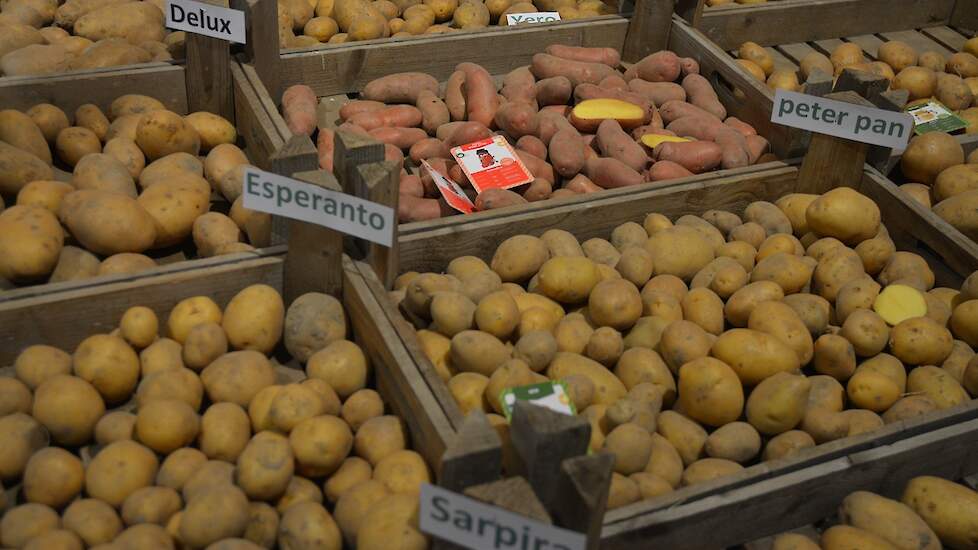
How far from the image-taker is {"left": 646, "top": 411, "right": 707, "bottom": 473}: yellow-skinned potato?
168cm

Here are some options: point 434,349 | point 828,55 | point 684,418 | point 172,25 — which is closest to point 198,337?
point 434,349

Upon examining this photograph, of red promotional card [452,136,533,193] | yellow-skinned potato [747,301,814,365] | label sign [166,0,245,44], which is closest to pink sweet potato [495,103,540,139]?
red promotional card [452,136,533,193]

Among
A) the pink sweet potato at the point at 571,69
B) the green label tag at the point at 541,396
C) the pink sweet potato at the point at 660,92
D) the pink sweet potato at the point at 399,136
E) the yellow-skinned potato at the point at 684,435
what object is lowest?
the yellow-skinned potato at the point at 684,435

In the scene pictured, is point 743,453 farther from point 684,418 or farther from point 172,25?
point 172,25

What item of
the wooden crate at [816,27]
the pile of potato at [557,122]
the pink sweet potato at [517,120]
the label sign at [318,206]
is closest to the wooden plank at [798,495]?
the label sign at [318,206]

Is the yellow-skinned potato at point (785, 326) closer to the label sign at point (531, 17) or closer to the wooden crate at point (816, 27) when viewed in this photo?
the wooden crate at point (816, 27)

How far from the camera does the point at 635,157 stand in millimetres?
2477

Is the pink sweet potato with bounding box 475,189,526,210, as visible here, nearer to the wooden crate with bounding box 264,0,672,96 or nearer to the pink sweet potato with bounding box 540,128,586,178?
the pink sweet potato with bounding box 540,128,586,178

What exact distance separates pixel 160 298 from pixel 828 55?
2.59 metres

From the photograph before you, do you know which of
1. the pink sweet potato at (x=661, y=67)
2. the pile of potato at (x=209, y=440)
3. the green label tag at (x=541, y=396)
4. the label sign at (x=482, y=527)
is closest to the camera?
the label sign at (x=482, y=527)

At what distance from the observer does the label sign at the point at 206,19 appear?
2.41 meters

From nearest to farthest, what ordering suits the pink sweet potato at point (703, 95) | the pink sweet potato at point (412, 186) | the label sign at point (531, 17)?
1. the pink sweet potato at point (412, 186)
2. the pink sweet potato at point (703, 95)
3. the label sign at point (531, 17)

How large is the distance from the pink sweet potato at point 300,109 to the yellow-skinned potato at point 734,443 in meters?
1.37

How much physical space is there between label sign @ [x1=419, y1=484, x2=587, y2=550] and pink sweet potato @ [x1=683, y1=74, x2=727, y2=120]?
72.3 inches
